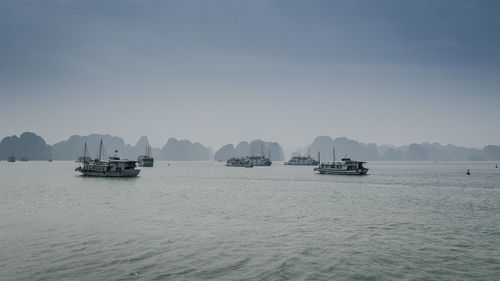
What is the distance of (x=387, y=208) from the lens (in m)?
38.6

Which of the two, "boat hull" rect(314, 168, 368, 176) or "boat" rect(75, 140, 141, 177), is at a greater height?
"boat" rect(75, 140, 141, 177)

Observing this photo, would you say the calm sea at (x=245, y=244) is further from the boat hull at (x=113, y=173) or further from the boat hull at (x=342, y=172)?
the boat hull at (x=342, y=172)

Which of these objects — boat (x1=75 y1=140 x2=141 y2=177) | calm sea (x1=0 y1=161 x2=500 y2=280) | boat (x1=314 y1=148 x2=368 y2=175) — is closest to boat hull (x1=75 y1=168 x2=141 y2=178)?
boat (x1=75 y1=140 x2=141 y2=177)

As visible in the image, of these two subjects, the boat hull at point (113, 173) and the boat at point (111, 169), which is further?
the boat at point (111, 169)

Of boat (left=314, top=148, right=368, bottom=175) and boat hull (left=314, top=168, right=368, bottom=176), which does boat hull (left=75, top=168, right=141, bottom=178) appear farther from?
boat (left=314, top=148, right=368, bottom=175)

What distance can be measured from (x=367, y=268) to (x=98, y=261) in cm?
1428

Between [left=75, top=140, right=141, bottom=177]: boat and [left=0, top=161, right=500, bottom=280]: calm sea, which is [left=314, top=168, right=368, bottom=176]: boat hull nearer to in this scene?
[left=75, top=140, right=141, bottom=177]: boat

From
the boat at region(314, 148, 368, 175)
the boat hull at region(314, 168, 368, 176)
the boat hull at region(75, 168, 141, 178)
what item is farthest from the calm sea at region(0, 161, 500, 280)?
the boat at region(314, 148, 368, 175)

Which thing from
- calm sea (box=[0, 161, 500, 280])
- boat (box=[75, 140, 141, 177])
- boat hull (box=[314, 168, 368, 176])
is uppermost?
boat (box=[75, 140, 141, 177])

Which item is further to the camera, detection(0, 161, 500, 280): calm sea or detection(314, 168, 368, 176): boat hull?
detection(314, 168, 368, 176): boat hull

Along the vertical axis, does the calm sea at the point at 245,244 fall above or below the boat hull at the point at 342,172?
below

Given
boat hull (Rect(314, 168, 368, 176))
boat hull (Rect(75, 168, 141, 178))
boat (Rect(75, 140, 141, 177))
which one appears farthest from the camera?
boat hull (Rect(314, 168, 368, 176))

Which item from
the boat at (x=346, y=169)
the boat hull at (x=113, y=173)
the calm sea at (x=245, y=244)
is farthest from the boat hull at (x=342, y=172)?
the calm sea at (x=245, y=244)

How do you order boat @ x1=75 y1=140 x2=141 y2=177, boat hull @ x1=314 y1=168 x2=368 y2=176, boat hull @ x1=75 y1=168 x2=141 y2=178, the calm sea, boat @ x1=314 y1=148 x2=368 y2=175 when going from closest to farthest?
the calm sea
boat hull @ x1=75 y1=168 x2=141 y2=178
boat @ x1=75 y1=140 x2=141 y2=177
boat hull @ x1=314 y1=168 x2=368 y2=176
boat @ x1=314 y1=148 x2=368 y2=175
